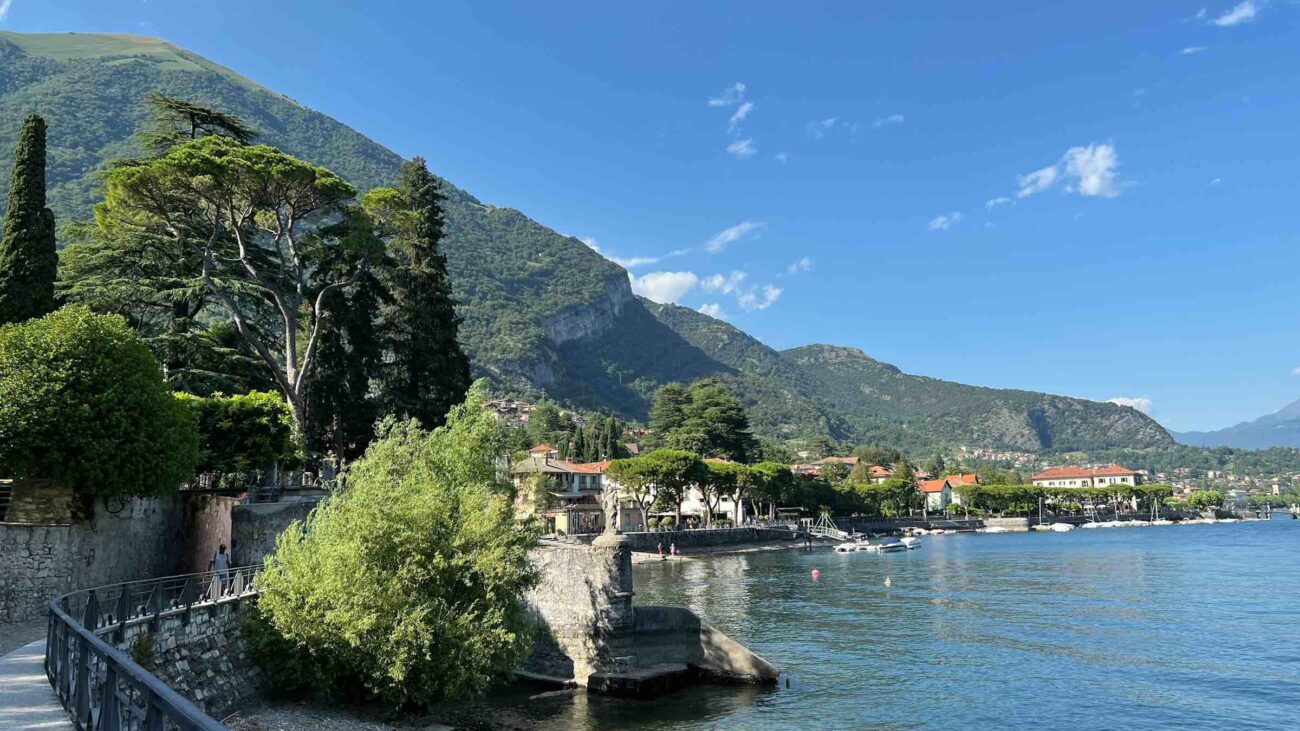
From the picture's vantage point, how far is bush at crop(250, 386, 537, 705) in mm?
19062

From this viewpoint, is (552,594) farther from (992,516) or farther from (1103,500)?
(1103,500)

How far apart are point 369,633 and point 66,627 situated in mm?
9307

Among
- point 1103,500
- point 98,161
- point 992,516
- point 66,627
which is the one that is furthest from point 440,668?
point 1103,500

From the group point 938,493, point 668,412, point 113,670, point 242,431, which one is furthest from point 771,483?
point 113,670

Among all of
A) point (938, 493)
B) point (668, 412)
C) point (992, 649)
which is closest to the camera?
point (992, 649)

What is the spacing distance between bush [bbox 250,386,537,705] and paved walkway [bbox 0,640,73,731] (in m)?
6.16

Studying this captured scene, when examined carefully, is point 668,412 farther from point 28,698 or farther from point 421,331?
point 28,698

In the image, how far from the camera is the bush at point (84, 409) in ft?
66.2

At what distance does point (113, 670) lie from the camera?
22.4ft

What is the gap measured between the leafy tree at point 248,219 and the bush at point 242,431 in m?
5.48

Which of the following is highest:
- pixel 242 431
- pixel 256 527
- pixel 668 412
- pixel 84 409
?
pixel 668 412

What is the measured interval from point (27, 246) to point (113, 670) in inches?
1275

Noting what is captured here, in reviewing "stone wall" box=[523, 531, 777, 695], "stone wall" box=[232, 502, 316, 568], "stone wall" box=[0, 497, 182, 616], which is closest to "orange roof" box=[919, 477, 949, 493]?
"stone wall" box=[523, 531, 777, 695]

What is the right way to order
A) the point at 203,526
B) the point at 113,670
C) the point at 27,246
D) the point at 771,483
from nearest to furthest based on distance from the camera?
the point at 113,670
the point at 203,526
the point at 27,246
the point at 771,483
